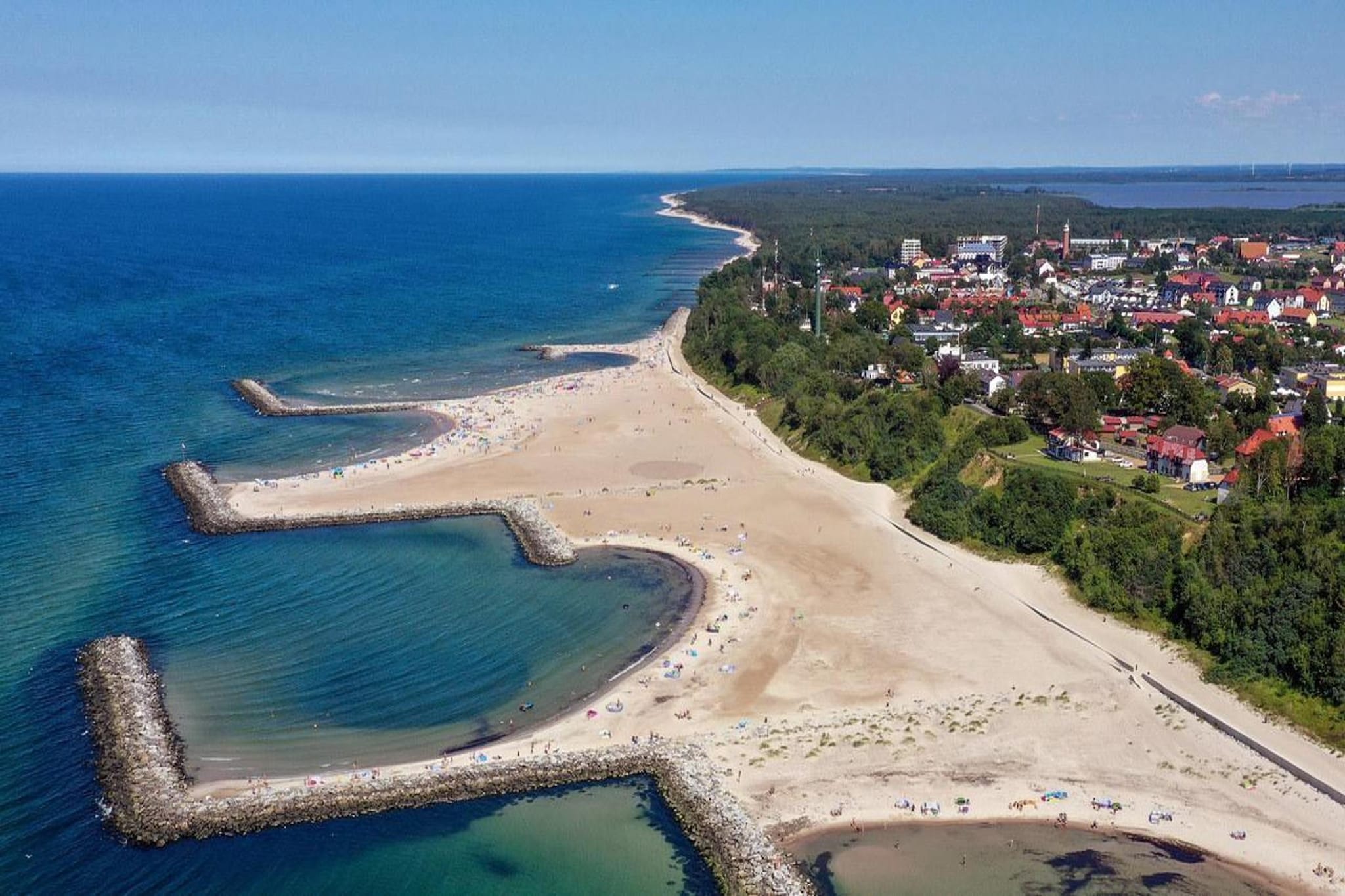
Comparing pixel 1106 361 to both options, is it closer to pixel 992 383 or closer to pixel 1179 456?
pixel 992 383

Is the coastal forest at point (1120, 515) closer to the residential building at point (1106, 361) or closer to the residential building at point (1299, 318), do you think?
the residential building at point (1106, 361)

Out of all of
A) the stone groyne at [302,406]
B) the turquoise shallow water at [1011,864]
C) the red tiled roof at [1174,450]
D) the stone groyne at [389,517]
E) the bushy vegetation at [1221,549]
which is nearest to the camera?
the turquoise shallow water at [1011,864]

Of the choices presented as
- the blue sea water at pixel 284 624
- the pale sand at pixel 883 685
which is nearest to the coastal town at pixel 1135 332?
the pale sand at pixel 883 685

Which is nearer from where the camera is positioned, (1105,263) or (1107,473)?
(1107,473)

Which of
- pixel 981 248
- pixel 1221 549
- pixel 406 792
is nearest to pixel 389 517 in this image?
pixel 406 792

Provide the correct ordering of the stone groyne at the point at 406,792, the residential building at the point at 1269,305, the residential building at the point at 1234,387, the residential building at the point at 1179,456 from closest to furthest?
the stone groyne at the point at 406,792 < the residential building at the point at 1179,456 < the residential building at the point at 1234,387 < the residential building at the point at 1269,305

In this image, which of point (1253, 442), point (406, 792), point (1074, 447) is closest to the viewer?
point (406, 792)

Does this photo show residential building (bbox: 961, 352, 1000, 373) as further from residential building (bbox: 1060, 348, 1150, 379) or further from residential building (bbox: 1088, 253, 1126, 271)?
residential building (bbox: 1088, 253, 1126, 271)
